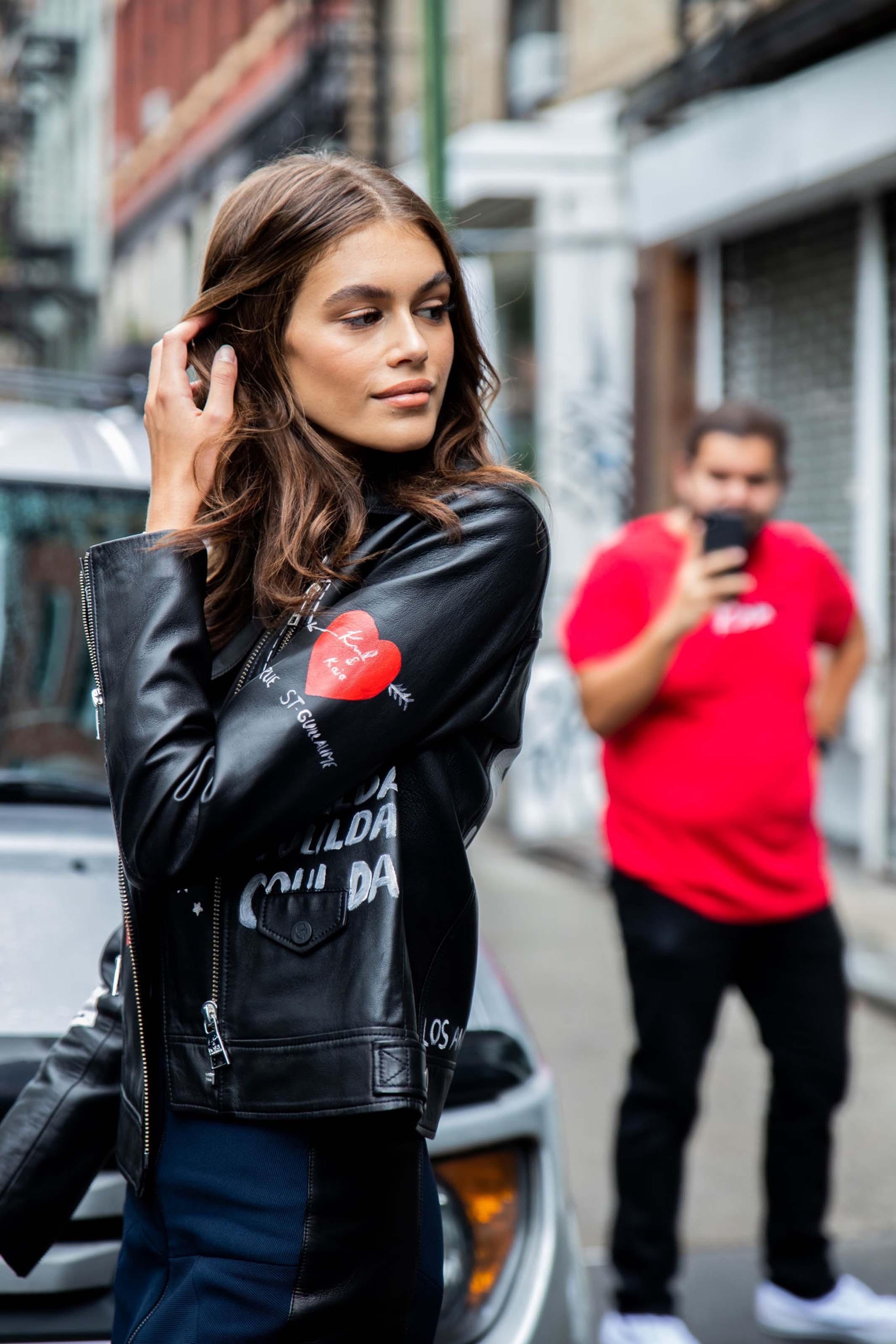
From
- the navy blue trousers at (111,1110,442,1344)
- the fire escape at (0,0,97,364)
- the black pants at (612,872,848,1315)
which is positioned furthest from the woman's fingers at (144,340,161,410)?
the fire escape at (0,0,97,364)

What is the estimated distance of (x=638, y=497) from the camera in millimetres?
10297

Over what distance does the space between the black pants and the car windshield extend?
1.17 m

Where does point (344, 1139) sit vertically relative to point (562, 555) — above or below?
below

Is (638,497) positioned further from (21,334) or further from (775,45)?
(21,334)

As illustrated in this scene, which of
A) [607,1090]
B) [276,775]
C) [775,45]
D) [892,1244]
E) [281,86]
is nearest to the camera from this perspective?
[276,775]

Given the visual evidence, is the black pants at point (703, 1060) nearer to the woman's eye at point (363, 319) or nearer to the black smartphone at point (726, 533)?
the black smartphone at point (726, 533)

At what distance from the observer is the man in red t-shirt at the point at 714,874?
3.19 metres

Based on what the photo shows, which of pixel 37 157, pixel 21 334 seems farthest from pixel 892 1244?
pixel 37 157

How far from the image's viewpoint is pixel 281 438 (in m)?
1.68

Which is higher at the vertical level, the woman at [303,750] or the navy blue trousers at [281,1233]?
the woman at [303,750]

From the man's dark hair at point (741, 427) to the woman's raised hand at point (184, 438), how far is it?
6.38 feet

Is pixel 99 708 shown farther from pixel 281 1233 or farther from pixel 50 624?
pixel 50 624

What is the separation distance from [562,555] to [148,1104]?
31.9ft

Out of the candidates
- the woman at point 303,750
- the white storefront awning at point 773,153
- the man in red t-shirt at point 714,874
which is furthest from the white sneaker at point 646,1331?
the white storefront awning at point 773,153
